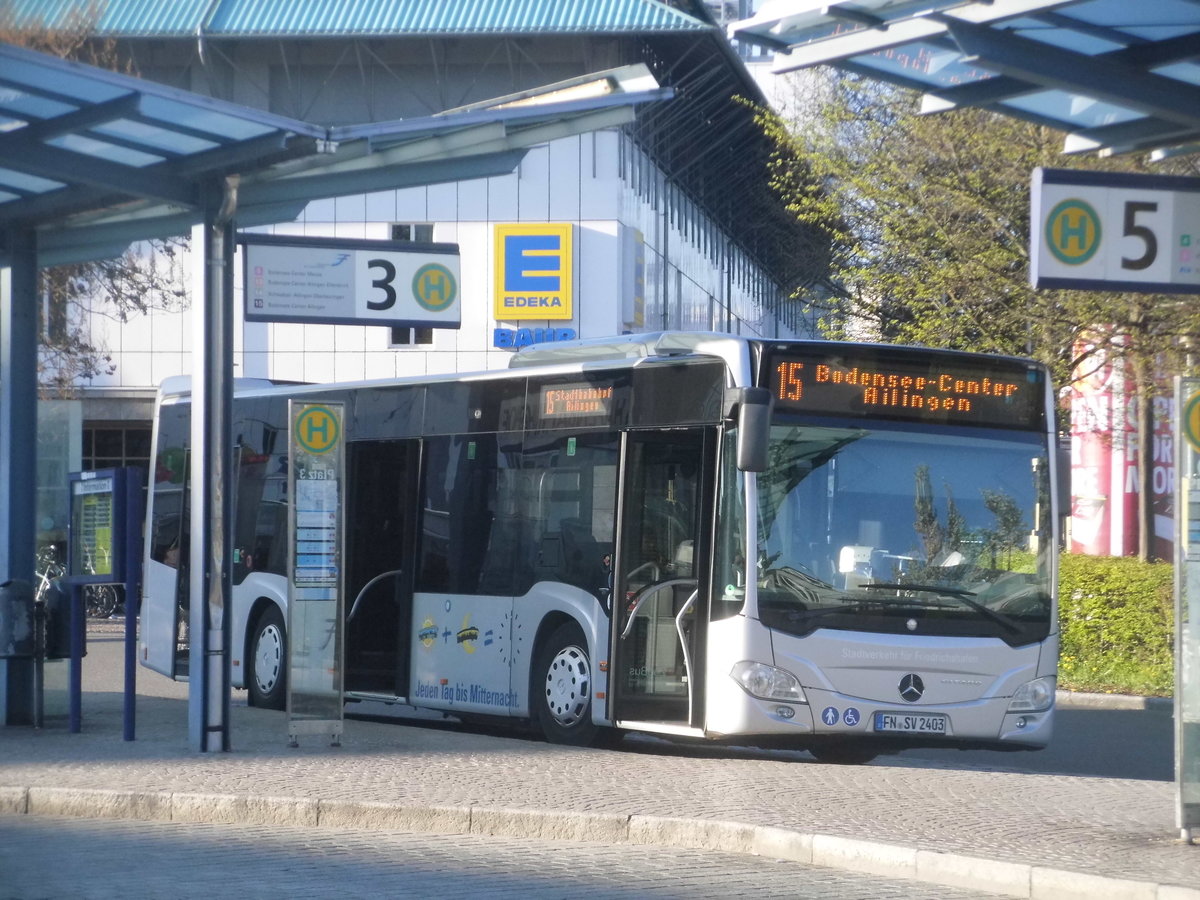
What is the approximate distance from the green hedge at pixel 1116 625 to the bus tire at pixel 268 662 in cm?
859

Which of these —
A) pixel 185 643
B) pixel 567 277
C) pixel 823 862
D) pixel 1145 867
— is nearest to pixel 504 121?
pixel 823 862

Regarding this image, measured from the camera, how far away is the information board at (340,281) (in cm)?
1190

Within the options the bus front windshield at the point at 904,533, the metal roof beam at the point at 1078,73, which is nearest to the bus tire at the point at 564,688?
the bus front windshield at the point at 904,533

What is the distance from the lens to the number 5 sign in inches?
327

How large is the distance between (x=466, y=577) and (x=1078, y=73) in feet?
24.2

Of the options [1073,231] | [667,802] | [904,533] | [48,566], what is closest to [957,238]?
[904,533]

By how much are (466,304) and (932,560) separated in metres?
27.6

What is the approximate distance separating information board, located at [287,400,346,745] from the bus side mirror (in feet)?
10.5

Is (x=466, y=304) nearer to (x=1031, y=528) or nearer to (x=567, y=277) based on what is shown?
(x=567, y=277)

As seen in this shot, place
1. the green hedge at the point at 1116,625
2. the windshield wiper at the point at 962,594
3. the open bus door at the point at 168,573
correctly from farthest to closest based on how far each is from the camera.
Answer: the green hedge at the point at 1116,625
the open bus door at the point at 168,573
the windshield wiper at the point at 962,594

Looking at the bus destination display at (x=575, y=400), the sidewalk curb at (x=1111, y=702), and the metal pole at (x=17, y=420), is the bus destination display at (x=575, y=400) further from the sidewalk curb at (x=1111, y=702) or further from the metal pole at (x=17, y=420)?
the sidewalk curb at (x=1111, y=702)

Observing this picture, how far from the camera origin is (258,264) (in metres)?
11.9

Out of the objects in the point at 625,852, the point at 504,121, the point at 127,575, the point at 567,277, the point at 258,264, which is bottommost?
the point at 625,852

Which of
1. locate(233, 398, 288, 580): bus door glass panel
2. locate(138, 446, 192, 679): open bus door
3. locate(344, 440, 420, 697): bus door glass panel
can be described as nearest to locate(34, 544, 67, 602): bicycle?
locate(344, 440, 420, 697): bus door glass panel
